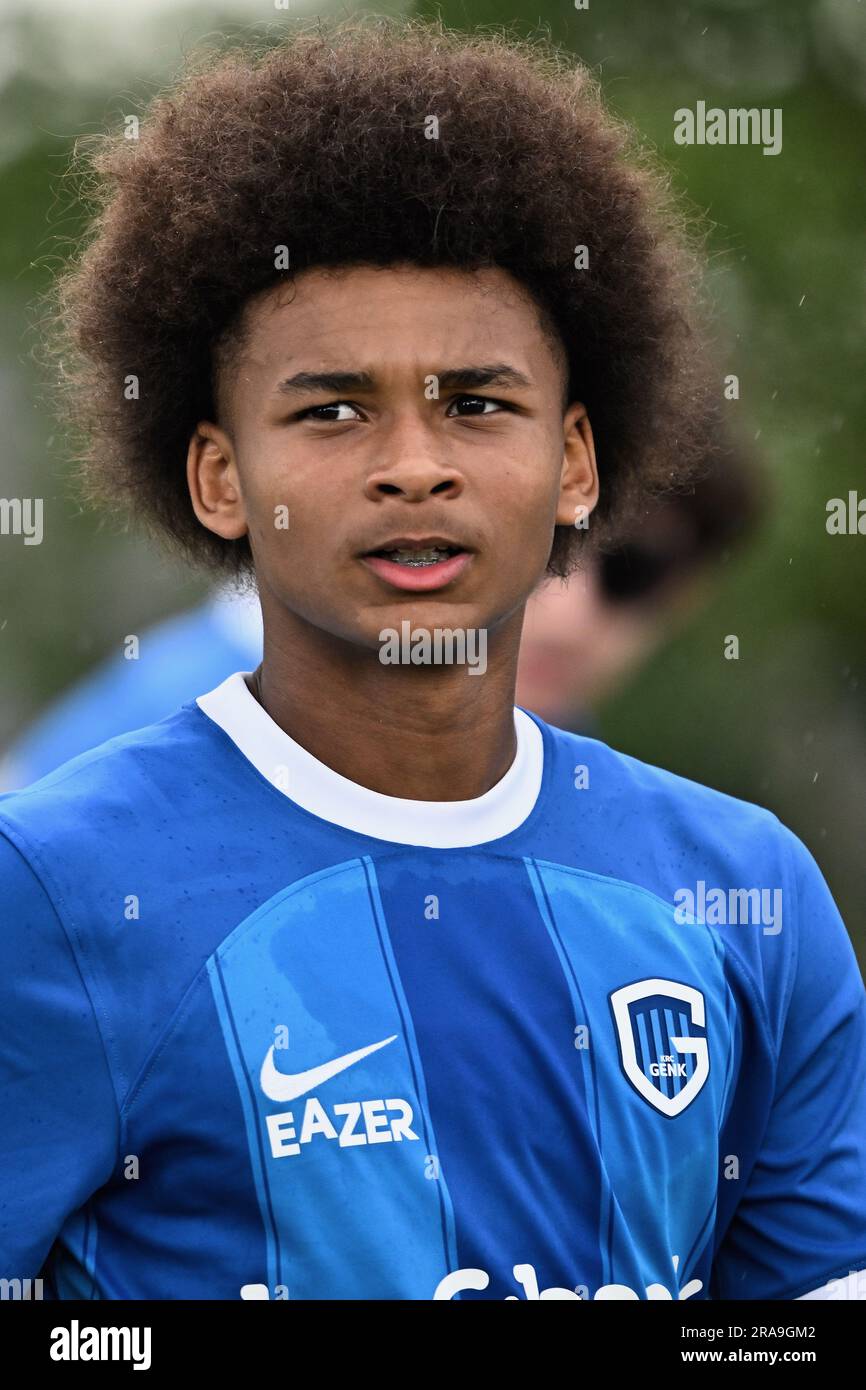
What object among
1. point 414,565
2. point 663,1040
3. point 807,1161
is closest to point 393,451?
point 414,565

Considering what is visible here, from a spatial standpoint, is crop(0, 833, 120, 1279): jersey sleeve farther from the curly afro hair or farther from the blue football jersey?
the curly afro hair

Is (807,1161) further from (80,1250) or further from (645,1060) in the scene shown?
(80,1250)

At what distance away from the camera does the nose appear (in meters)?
2.43

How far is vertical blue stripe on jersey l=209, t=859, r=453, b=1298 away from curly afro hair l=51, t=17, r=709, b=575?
855 millimetres

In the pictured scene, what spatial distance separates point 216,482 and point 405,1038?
2.87 ft

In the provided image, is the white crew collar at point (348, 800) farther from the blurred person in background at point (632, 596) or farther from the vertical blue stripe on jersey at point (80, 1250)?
the blurred person in background at point (632, 596)

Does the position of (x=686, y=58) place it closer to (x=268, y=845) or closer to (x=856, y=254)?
A: (x=856, y=254)

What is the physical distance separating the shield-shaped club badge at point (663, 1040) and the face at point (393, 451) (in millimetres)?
564

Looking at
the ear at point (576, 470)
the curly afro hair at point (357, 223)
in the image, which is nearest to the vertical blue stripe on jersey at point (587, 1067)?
the ear at point (576, 470)

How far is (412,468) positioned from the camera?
7.95 feet

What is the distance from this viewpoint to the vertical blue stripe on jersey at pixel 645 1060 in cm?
249

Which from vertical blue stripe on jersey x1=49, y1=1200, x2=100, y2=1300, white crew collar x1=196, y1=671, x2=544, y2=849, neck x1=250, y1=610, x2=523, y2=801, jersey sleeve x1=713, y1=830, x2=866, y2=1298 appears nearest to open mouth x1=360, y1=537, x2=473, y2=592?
neck x1=250, y1=610, x2=523, y2=801

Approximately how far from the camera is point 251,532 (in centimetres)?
265

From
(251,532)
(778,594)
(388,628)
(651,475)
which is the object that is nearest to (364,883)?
(388,628)
